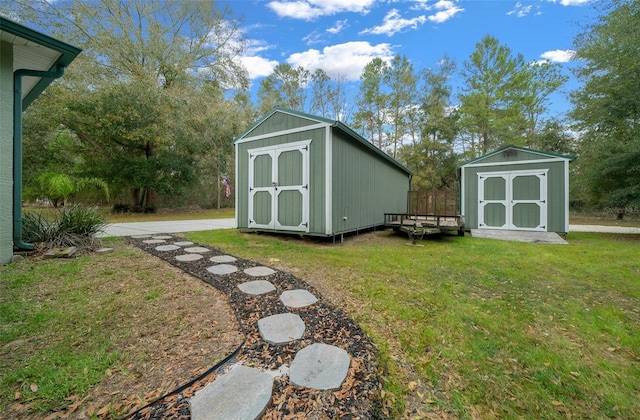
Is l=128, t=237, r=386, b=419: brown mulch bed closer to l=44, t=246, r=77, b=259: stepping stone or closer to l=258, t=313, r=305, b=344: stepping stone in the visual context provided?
l=258, t=313, r=305, b=344: stepping stone

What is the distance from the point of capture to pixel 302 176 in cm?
528

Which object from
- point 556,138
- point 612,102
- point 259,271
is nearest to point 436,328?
point 259,271

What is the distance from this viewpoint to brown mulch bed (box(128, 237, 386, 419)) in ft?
3.73

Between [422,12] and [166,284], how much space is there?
33.7ft

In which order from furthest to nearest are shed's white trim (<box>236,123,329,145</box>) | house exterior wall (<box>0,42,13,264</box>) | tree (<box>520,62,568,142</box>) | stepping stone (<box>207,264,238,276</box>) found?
tree (<box>520,62,568,142</box>)
shed's white trim (<box>236,123,329,145</box>)
stepping stone (<box>207,264,238,276</box>)
house exterior wall (<box>0,42,13,264</box>)

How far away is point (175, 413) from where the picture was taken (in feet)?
3.54

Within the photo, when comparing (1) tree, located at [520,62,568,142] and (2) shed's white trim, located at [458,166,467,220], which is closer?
(2) shed's white trim, located at [458,166,467,220]

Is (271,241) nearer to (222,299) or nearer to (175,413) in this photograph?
(222,299)

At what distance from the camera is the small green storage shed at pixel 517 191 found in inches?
267

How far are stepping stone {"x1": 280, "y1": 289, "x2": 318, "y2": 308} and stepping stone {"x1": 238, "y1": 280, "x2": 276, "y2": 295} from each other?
7.5 inches

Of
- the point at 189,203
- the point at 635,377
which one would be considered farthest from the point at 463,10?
the point at 189,203

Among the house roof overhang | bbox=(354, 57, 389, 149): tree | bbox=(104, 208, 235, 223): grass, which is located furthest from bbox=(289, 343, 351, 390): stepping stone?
bbox=(354, 57, 389, 149): tree

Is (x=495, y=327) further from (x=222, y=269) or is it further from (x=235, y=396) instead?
(x=222, y=269)

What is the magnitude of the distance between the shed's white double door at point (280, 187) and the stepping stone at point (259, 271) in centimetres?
219
